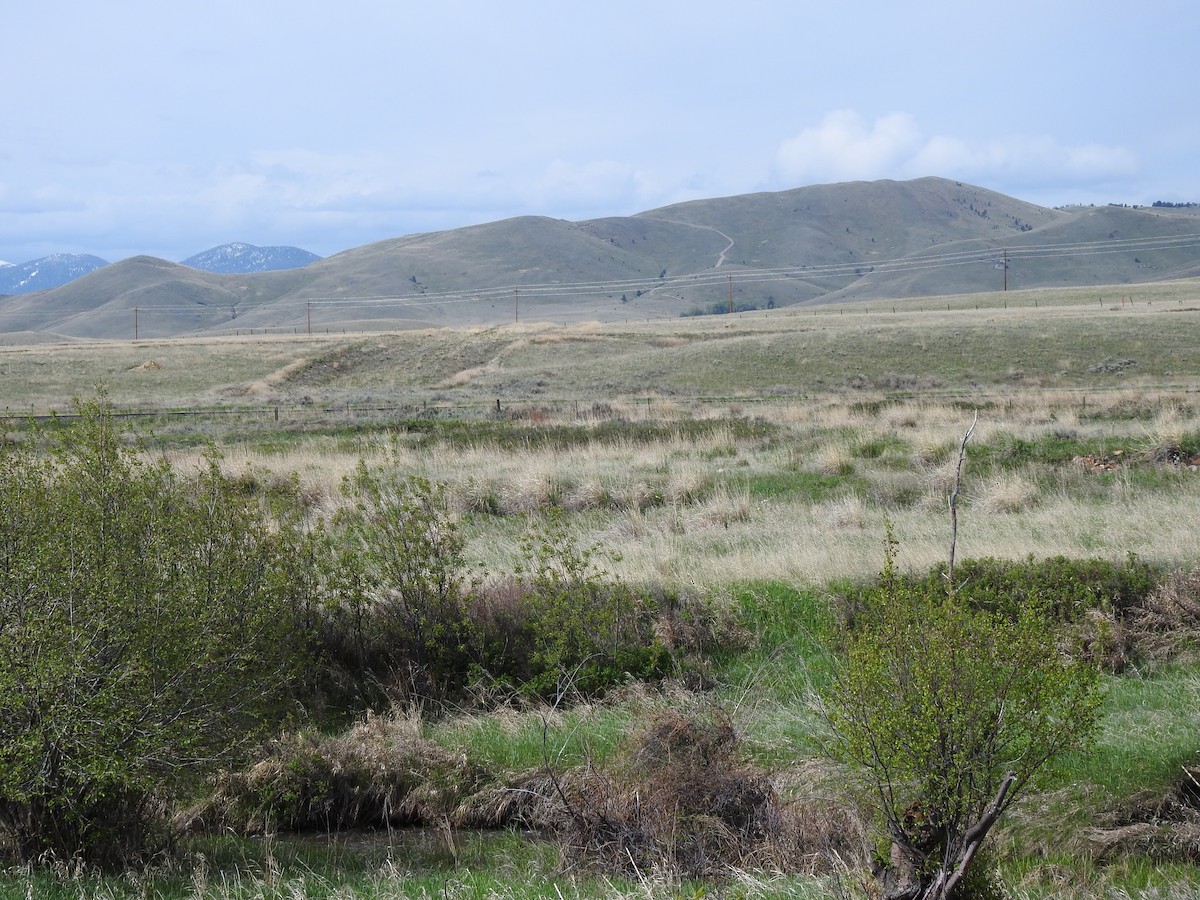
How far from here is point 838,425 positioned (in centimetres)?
2483

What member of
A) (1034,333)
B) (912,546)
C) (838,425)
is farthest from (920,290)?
(912,546)

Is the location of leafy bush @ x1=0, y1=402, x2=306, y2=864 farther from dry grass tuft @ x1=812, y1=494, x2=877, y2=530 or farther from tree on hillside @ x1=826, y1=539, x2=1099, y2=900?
dry grass tuft @ x1=812, y1=494, x2=877, y2=530

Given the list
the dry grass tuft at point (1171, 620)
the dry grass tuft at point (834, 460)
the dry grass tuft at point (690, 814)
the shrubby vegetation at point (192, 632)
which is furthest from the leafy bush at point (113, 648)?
the dry grass tuft at point (834, 460)

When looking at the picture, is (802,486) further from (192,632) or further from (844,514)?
(192,632)

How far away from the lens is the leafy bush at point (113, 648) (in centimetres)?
609

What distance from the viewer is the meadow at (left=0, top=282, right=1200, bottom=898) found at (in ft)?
21.5

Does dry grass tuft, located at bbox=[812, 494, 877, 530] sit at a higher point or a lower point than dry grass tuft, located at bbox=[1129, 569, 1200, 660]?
higher

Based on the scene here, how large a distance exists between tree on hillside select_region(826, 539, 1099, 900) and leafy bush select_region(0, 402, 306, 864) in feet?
14.4

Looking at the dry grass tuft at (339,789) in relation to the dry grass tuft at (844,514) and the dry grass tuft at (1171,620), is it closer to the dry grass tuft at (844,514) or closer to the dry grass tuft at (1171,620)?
the dry grass tuft at (1171,620)

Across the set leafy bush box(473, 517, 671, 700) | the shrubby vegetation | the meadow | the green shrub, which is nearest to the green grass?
the meadow

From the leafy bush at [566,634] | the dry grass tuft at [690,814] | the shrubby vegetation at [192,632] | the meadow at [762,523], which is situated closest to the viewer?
the shrubby vegetation at [192,632]

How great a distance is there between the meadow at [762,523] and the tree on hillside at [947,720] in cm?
56

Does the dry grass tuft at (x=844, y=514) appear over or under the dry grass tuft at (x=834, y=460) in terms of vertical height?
under

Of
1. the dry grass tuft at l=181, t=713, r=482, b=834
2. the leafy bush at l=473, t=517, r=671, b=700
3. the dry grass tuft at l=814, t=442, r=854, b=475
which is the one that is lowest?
the dry grass tuft at l=181, t=713, r=482, b=834
